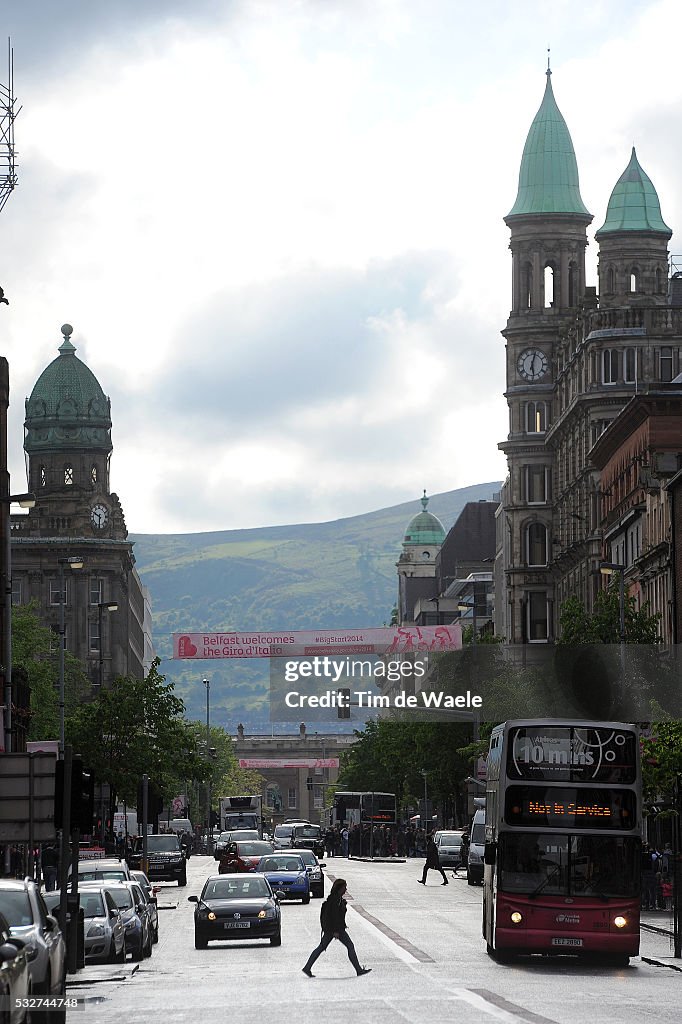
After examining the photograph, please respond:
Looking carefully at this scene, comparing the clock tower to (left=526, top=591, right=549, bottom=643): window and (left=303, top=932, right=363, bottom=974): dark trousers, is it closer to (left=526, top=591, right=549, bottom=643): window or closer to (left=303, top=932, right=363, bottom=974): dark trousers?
(left=526, top=591, right=549, bottom=643): window

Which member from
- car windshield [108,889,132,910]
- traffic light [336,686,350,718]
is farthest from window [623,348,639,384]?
car windshield [108,889,132,910]

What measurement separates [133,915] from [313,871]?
86.4 feet

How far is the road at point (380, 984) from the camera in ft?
80.6

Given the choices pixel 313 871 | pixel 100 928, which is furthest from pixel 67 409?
pixel 100 928

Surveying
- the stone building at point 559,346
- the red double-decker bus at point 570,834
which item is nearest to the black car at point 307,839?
the stone building at point 559,346

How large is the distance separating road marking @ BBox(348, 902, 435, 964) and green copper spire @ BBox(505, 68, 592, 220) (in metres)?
83.1

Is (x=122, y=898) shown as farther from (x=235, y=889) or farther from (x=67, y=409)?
(x=67, y=409)

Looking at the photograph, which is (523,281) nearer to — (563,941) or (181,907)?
(181,907)

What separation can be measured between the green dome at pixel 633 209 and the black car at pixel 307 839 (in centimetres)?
3689

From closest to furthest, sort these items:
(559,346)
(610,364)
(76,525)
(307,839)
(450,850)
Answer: (450,850), (610,364), (307,839), (559,346), (76,525)

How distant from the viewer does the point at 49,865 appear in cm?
6538

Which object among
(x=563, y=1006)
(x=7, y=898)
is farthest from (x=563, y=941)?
(x=7, y=898)

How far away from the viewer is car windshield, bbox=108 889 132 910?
38250 millimetres

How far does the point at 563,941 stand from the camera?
34125mm
